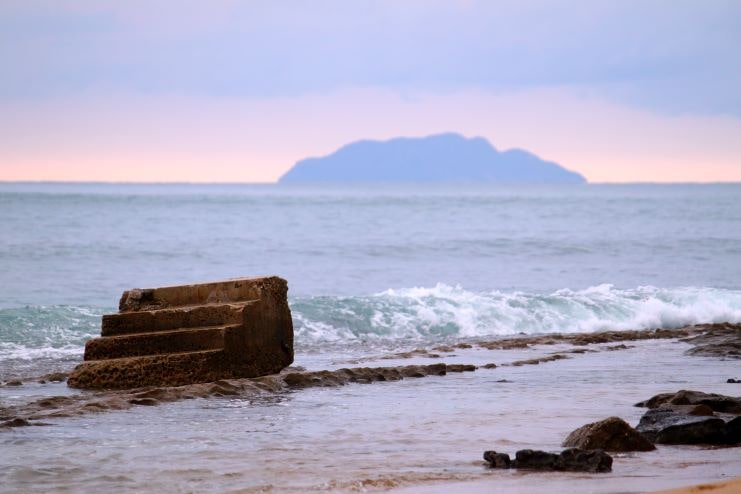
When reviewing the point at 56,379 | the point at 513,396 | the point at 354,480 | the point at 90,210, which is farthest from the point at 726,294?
the point at 90,210

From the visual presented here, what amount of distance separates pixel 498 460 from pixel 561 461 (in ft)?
1.22

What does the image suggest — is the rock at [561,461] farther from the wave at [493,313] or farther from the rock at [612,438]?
the wave at [493,313]

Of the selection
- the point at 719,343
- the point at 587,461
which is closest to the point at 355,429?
the point at 587,461

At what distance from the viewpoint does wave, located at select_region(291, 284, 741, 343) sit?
59.1 ft

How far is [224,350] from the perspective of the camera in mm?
9938

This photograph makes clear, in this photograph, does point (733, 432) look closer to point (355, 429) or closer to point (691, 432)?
point (691, 432)

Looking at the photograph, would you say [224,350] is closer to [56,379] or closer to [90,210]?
[56,379]

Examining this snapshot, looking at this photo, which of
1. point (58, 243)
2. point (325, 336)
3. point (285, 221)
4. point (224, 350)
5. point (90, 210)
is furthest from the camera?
point (90, 210)

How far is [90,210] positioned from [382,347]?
1739 inches

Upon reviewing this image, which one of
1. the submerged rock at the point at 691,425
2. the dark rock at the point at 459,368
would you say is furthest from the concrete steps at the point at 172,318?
the submerged rock at the point at 691,425

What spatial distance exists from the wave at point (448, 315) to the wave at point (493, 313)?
0.05 ft

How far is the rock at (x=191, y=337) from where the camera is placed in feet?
32.6

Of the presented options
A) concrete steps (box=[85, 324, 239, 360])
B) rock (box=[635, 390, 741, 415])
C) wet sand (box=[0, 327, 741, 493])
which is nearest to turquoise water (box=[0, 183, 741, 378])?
concrete steps (box=[85, 324, 239, 360])

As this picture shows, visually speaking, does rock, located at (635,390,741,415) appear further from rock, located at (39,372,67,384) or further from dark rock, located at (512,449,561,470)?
rock, located at (39,372,67,384)
